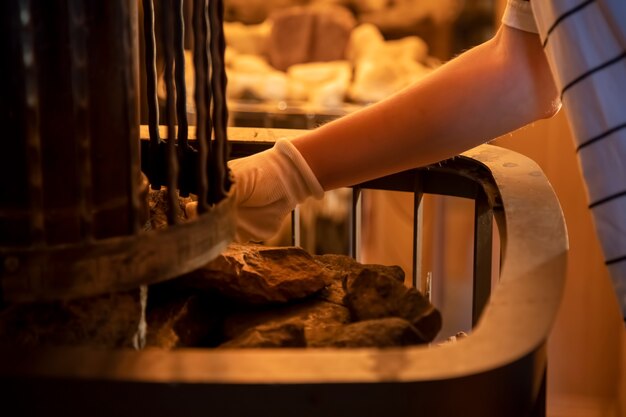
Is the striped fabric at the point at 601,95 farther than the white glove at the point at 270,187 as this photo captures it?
No

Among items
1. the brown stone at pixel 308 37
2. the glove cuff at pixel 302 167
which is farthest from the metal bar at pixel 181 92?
the brown stone at pixel 308 37

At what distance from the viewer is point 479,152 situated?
1143 mm

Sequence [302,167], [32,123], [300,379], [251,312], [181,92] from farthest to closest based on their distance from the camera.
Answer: [302,167] < [251,312] < [181,92] < [32,123] < [300,379]

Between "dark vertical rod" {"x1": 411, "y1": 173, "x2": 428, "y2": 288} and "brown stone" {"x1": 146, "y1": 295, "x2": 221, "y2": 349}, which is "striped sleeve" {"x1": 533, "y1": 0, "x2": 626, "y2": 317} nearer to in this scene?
"dark vertical rod" {"x1": 411, "y1": 173, "x2": 428, "y2": 288}

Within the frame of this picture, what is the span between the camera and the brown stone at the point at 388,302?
2.67 ft

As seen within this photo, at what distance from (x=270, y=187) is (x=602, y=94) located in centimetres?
36

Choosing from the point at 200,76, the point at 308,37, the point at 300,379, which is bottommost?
the point at 300,379

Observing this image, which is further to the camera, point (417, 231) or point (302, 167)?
point (417, 231)

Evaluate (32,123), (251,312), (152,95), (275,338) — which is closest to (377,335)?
(275,338)

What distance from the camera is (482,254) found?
1059 mm

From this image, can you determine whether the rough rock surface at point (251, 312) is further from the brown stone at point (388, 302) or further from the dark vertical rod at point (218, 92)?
the dark vertical rod at point (218, 92)

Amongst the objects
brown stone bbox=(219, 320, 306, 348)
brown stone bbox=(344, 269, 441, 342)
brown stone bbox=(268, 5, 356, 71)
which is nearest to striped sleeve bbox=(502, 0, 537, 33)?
brown stone bbox=(344, 269, 441, 342)

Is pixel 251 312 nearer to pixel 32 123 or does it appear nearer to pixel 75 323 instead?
pixel 75 323

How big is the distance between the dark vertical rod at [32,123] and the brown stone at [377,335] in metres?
0.24
